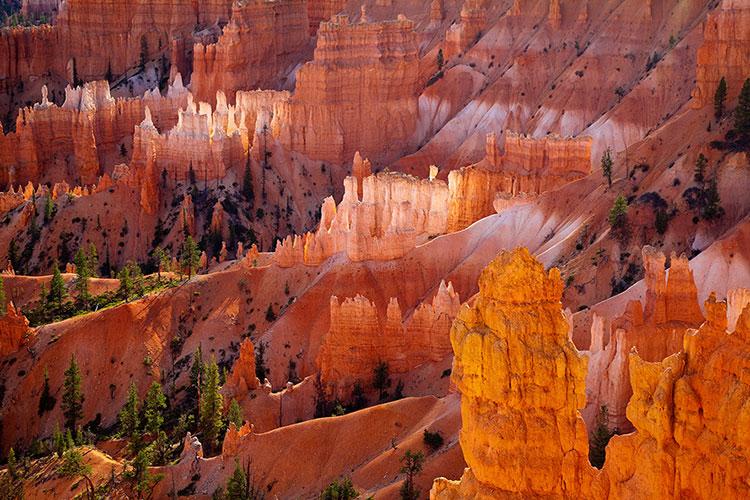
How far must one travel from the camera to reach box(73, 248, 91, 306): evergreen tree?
77.6 metres

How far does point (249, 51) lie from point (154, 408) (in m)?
63.3

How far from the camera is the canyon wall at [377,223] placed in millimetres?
73125

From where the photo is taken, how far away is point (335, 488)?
48.4m

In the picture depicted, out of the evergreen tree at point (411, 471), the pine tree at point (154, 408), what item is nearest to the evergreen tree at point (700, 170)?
the evergreen tree at point (411, 471)

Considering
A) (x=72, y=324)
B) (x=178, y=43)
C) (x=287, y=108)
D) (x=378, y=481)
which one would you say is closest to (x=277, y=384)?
(x=72, y=324)

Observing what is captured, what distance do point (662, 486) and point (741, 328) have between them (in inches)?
134

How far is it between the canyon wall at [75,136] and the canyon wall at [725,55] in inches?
1969

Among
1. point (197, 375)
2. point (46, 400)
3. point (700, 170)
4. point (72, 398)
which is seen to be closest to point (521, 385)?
point (700, 170)

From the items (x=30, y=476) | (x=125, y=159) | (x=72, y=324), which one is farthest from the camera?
(x=125, y=159)

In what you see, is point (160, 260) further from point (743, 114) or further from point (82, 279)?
point (743, 114)

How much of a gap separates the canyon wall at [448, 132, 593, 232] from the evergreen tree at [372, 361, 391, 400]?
53.5 feet

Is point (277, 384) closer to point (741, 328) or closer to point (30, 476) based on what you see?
point (30, 476)

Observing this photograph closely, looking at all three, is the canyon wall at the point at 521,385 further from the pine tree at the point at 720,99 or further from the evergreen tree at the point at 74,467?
the pine tree at the point at 720,99

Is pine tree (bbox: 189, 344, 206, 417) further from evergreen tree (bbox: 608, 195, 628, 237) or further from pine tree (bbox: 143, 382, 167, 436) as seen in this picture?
evergreen tree (bbox: 608, 195, 628, 237)
